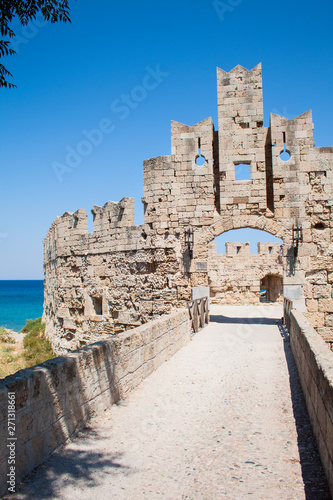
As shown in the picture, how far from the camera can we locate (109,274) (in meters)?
13.0

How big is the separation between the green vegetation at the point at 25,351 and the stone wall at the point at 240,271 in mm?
9233

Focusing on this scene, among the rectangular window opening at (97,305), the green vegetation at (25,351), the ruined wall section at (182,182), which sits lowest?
the green vegetation at (25,351)

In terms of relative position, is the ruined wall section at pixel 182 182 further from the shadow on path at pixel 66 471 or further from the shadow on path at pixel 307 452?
the shadow on path at pixel 66 471

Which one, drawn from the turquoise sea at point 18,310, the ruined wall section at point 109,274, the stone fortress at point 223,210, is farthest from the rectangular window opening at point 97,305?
the turquoise sea at point 18,310

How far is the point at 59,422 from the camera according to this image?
398 centimetres

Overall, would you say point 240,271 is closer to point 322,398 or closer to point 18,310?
point 322,398

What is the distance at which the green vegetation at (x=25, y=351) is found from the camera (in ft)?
45.2

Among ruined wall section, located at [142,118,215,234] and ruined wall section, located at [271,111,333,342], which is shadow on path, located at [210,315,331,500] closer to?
ruined wall section, located at [271,111,333,342]

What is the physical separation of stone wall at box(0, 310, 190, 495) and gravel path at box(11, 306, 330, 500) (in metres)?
0.15

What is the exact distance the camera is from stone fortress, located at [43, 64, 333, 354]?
35.9 feet

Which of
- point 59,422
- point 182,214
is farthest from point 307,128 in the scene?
point 59,422

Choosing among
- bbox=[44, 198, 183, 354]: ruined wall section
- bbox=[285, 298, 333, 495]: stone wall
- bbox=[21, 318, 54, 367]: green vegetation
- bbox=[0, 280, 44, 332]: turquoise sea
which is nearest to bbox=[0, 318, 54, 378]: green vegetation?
bbox=[21, 318, 54, 367]: green vegetation

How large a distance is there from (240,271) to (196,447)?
18.1 metres

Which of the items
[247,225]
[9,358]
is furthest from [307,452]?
[9,358]
